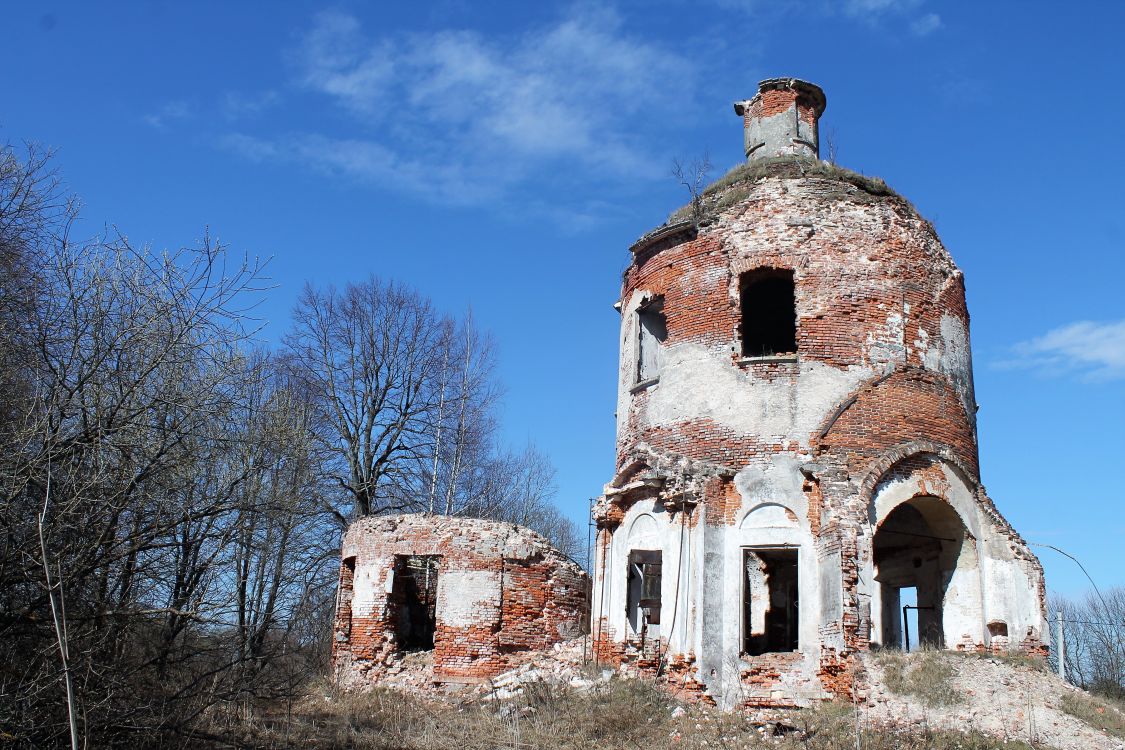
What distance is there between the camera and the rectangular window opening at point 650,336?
53.1 feet

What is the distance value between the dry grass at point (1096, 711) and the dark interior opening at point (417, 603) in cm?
1110

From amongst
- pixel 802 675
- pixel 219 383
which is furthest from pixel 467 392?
pixel 219 383

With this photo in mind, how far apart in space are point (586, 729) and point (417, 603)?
864 centimetres

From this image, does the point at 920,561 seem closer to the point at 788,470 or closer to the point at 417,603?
the point at 788,470

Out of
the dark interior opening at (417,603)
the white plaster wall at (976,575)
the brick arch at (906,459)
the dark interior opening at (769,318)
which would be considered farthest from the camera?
the dark interior opening at (417,603)

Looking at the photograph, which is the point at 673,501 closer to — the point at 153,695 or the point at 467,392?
the point at 153,695

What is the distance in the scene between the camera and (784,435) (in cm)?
1396

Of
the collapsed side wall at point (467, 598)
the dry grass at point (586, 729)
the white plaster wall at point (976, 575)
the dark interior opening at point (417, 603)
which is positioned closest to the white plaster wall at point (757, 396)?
the white plaster wall at point (976, 575)

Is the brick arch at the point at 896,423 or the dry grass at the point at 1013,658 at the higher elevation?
the brick arch at the point at 896,423

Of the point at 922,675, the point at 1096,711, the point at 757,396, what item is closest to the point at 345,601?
the point at 757,396

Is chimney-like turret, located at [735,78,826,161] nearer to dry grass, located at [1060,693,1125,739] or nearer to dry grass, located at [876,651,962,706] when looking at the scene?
dry grass, located at [876,651,962,706]

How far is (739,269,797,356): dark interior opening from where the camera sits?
1764 centimetres

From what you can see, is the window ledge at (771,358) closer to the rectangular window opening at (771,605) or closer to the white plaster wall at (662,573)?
the white plaster wall at (662,573)

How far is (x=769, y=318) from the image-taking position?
1809cm
